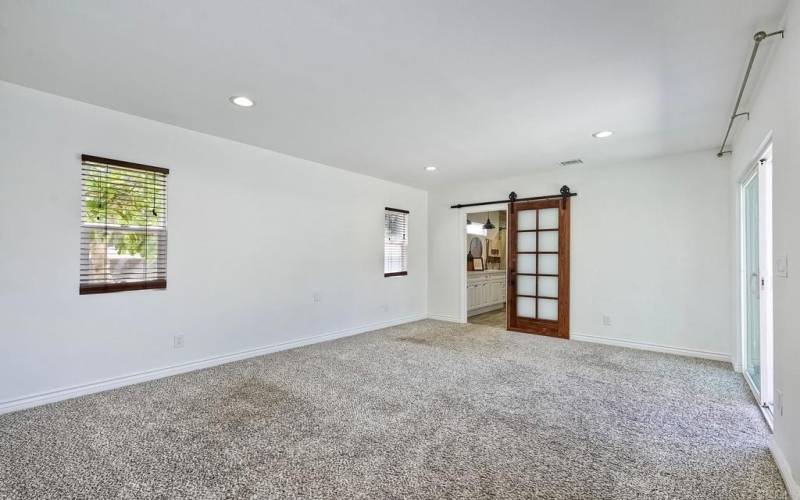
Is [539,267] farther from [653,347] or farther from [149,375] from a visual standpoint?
[149,375]

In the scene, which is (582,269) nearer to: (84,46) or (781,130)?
(781,130)

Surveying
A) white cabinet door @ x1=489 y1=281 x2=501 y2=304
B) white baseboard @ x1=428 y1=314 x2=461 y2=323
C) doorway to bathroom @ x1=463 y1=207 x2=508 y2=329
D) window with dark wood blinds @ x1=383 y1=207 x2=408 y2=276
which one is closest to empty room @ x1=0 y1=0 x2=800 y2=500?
window with dark wood blinds @ x1=383 y1=207 x2=408 y2=276

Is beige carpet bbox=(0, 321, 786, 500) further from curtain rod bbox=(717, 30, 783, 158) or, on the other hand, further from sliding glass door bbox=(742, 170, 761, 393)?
curtain rod bbox=(717, 30, 783, 158)

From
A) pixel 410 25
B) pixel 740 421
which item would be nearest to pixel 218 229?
pixel 410 25

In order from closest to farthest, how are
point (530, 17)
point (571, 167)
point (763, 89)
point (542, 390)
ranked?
point (530, 17) < point (763, 89) < point (542, 390) < point (571, 167)

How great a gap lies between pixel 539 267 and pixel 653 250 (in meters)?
1.44

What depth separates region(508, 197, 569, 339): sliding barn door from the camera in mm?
5340

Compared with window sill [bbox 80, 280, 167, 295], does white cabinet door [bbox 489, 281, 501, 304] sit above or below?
below

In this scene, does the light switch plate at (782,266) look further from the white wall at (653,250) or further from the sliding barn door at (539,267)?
the sliding barn door at (539,267)

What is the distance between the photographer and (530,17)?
6.48ft

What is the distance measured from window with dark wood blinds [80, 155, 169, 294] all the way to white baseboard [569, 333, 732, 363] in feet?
16.8

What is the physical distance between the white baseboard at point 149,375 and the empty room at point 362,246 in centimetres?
2

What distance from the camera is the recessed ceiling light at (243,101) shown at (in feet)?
9.80

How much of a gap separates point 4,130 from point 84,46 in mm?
1196
